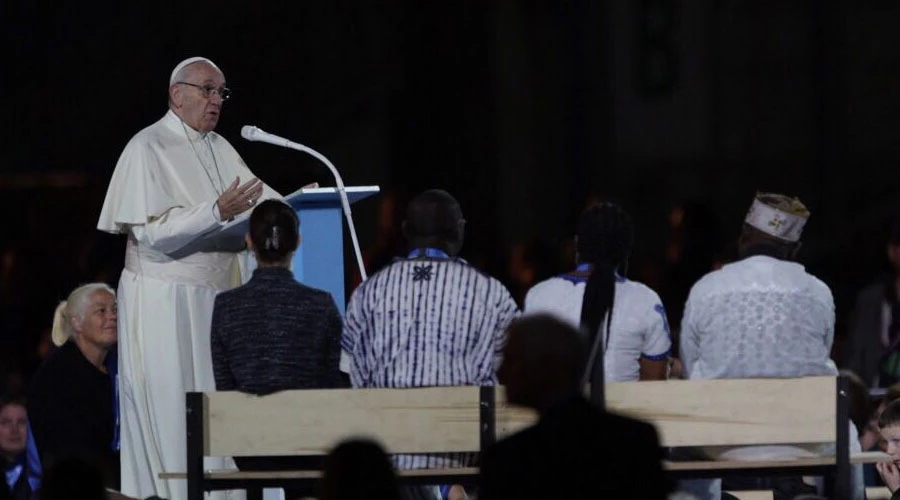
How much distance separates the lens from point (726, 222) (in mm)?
13430

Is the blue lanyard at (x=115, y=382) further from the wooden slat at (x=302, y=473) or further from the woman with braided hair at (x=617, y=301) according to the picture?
the woman with braided hair at (x=617, y=301)

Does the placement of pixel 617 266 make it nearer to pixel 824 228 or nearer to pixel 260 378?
pixel 260 378

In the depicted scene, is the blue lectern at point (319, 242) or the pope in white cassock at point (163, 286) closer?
the blue lectern at point (319, 242)

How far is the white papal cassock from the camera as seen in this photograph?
8.29m

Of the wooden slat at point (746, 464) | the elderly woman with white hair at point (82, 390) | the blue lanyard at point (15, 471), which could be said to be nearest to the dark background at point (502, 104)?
the blue lanyard at point (15, 471)

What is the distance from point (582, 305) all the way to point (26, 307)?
20.1 feet

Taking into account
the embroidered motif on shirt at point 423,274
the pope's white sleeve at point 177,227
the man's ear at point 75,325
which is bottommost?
the man's ear at point 75,325

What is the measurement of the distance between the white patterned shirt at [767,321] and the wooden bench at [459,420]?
1.62ft

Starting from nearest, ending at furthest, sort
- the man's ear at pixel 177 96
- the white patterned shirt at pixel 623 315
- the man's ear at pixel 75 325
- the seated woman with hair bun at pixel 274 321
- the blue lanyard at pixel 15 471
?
the seated woman with hair bun at pixel 274 321, the white patterned shirt at pixel 623 315, the man's ear at pixel 177 96, the man's ear at pixel 75 325, the blue lanyard at pixel 15 471

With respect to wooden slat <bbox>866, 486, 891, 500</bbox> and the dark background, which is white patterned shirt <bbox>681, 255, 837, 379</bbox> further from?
the dark background

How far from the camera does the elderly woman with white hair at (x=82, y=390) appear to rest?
8.91m

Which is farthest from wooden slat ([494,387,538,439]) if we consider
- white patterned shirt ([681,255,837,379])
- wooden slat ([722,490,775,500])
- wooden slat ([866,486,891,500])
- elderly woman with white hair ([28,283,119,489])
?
elderly woman with white hair ([28,283,119,489])

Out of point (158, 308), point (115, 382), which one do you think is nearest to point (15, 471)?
point (115, 382)

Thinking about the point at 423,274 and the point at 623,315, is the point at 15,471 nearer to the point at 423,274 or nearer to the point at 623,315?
the point at 423,274
